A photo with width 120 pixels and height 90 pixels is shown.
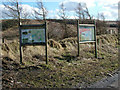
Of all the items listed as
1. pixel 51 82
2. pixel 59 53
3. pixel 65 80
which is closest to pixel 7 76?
pixel 51 82

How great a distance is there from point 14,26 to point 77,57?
22.1ft

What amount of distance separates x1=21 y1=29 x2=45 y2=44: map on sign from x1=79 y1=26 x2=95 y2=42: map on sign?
267 centimetres

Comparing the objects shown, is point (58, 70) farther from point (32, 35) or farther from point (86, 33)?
point (86, 33)

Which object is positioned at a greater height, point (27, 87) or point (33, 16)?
point (33, 16)

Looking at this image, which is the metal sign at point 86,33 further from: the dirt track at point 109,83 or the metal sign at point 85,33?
the dirt track at point 109,83

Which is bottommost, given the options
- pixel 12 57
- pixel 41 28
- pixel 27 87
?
pixel 27 87

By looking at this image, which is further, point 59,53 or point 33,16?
point 33,16

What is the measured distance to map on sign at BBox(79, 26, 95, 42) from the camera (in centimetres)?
998

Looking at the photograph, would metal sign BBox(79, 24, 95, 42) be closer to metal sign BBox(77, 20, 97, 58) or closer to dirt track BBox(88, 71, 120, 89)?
metal sign BBox(77, 20, 97, 58)

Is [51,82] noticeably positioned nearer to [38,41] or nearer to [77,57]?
[38,41]

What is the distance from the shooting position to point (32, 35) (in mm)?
8203

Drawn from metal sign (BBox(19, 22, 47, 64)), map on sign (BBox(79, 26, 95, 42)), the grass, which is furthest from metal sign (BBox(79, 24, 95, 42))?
metal sign (BBox(19, 22, 47, 64))

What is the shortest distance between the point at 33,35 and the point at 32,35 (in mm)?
50

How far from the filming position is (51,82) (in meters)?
5.80
